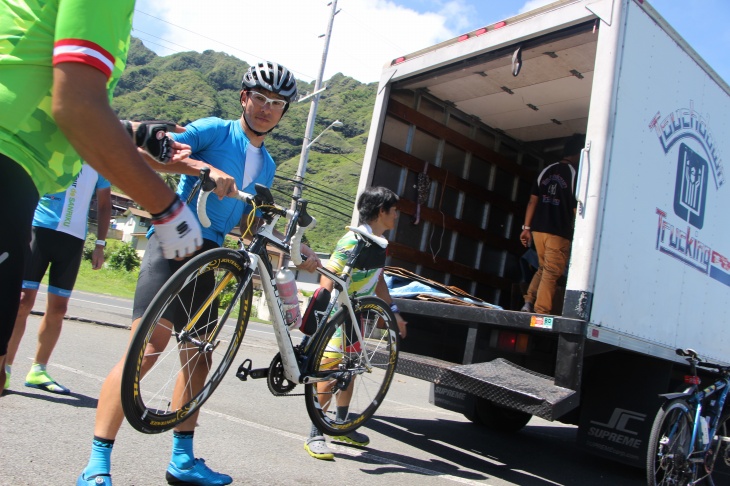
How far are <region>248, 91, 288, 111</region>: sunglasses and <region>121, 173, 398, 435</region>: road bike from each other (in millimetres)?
512

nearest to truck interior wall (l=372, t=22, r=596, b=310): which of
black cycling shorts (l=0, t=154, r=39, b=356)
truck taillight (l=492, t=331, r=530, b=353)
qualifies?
truck taillight (l=492, t=331, r=530, b=353)

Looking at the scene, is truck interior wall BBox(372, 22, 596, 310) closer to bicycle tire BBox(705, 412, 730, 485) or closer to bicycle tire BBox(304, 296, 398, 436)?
bicycle tire BBox(304, 296, 398, 436)

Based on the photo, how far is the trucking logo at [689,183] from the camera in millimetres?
4891

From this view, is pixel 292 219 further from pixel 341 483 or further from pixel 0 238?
pixel 0 238

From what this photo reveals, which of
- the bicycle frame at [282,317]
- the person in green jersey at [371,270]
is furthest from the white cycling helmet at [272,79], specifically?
the person in green jersey at [371,270]

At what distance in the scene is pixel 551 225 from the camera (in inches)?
233

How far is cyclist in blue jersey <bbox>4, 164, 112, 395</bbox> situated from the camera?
13.6 feet

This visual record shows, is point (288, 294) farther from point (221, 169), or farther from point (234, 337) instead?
point (221, 169)

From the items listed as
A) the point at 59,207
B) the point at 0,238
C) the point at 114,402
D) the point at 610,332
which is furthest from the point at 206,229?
the point at 610,332

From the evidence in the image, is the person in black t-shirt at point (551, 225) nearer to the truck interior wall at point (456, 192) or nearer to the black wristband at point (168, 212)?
the truck interior wall at point (456, 192)

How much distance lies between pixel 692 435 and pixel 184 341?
3902 mm

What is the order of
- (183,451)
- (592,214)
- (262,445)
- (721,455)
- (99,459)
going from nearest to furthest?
1. (99,459)
2. (183,451)
3. (262,445)
4. (592,214)
5. (721,455)

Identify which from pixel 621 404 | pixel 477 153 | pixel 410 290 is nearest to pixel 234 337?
pixel 410 290

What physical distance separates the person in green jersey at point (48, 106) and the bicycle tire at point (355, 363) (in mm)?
2142
